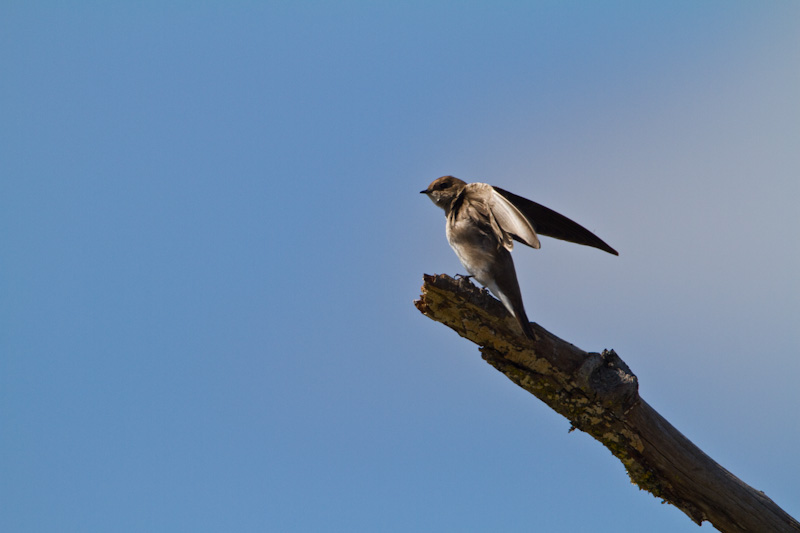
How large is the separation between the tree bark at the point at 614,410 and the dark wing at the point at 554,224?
149cm

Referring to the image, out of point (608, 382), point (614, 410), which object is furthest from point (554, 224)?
point (614, 410)

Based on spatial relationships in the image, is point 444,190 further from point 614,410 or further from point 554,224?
point 614,410

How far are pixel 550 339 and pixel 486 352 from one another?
22.4 inches

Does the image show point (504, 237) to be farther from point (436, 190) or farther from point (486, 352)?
point (436, 190)

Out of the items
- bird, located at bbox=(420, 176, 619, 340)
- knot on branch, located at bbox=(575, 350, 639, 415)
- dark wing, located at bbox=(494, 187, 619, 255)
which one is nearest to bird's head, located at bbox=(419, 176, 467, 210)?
bird, located at bbox=(420, 176, 619, 340)

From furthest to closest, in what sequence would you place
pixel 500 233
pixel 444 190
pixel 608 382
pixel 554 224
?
1. pixel 444 190
2. pixel 554 224
3. pixel 500 233
4. pixel 608 382

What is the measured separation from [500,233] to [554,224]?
3.43 ft

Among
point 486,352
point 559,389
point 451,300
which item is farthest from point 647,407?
point 451,300

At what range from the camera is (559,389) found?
5633mm

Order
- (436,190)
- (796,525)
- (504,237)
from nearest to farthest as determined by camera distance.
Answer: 1. (796,525)
2. (504,237)
3. (436,190)

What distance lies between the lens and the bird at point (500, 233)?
584 cm

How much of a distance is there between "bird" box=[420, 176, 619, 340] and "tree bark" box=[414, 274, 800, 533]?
281 mm

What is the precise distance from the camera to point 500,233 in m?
6.20

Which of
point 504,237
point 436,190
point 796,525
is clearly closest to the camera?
point 796,525
